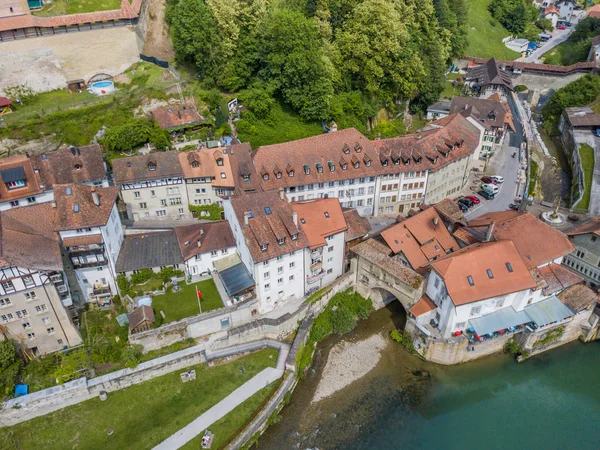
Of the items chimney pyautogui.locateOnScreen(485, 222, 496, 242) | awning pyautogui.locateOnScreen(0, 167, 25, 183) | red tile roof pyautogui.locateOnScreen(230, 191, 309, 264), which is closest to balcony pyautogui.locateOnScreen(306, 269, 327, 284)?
red tile roof pyautogui.locateOnScreen(230, 191, 309, 264)

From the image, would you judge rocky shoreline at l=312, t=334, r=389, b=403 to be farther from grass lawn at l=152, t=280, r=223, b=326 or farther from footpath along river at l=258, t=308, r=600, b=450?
grass lawn at l=152, t=280, r=223, b=326

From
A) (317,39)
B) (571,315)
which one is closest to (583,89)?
(317,39)

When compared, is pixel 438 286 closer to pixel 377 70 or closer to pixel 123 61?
pixel 377 70

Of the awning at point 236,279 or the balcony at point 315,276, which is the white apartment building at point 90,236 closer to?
the awning at point 236,279

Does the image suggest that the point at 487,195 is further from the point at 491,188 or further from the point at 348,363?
the point at 348,363

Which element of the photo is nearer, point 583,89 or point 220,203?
point 220,203

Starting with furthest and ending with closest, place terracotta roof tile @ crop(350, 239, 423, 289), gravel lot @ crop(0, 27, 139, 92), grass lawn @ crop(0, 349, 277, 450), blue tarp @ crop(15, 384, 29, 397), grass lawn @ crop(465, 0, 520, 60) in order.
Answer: grass lawn @ crop(465, 0, 520, 60) < gravel lot @ crop(0, 27, 139, 92) < terracotta roof tile @ crop(350, 239, 423, 289) < blue tarp @ crop(15, 384, 29, 397) < grass lawn @ crop(0, 349, 277, 450)
